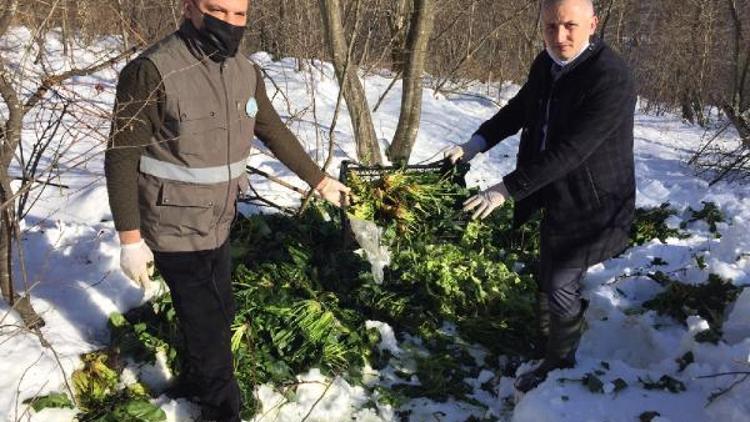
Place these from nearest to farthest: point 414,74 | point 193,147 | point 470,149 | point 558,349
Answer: point 193,147 → point 558,349 → point 470,149 → point 414,74

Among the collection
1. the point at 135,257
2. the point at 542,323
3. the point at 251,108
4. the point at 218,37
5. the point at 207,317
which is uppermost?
the point at 218,37

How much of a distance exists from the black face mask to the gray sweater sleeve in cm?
23

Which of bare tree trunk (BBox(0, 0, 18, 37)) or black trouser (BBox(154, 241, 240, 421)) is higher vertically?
bare tree trunk (BBox(0, 0, 18, 37))

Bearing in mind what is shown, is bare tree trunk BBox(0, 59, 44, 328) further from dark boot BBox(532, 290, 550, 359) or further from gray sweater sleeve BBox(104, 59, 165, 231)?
dark boot BBox(532, 290, 550, 359)

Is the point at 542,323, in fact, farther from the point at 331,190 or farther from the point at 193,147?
the point at 193,147

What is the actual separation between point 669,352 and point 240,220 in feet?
9.86

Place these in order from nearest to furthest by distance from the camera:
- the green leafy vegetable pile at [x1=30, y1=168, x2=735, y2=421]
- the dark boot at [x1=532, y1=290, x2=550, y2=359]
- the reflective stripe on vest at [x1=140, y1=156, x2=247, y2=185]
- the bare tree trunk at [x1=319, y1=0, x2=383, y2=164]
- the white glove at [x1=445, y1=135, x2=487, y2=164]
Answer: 1. the reflective stripe on vest at [x1=140, y1=156, x2=247, y2=185]
2. the green leafy vegetable pile at [x1=30, y1=168, x2=735, y2=421]
3. the dark boot at [x1=532, y1=290, x2=550, y2=359]
4. the white glove at [x1=445, y1=135, x2=487, y2=164]
5. the bare tree trunk at [x1=319, y1=0, x2=383, y2=164]

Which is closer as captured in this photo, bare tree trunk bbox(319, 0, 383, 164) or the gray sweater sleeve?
the gray sweater sleeve

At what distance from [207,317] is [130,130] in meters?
0.91

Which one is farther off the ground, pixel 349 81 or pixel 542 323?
pixel 349 81

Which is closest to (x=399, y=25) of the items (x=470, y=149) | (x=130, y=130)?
(x=470, y=149)

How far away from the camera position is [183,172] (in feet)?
7.38

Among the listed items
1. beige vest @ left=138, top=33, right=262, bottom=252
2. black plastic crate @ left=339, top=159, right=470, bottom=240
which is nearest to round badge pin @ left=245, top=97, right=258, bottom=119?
beige vest @ left=138, top=33, right=262, bottom=252

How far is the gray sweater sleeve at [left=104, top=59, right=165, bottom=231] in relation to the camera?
6.81 feet
